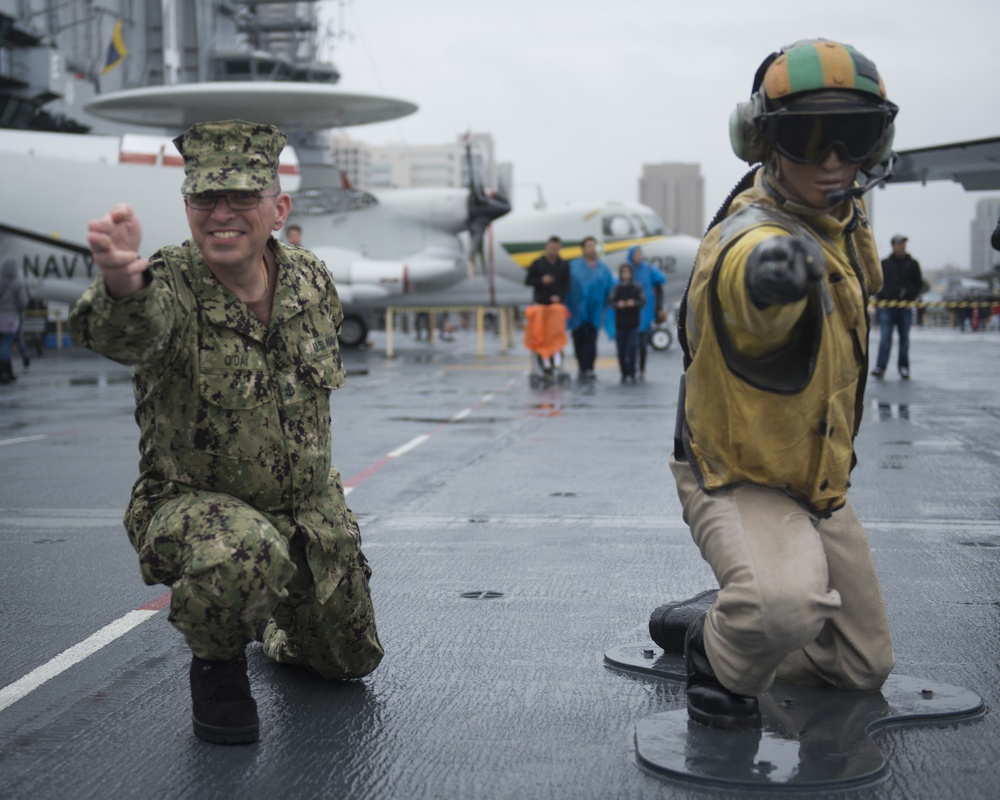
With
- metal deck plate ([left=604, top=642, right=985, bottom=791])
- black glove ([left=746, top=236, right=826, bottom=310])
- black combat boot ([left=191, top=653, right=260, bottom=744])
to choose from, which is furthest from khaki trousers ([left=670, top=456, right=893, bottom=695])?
black combat boot ([left=191, top=653, right=260, bottom=744])

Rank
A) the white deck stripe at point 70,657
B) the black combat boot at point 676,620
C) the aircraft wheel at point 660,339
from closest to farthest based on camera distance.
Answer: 1. the white deck stripe at point 70,657
2. the black combat boot at point 676,620
3. the aircraft wheel at point 660,339

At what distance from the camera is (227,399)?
3.33 metres

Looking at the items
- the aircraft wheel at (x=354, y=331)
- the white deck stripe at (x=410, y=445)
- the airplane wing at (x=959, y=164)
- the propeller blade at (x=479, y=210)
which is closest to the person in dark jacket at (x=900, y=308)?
the airplane wing at (x=959, y=164)

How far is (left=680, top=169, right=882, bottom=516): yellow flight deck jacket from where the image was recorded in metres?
3.05

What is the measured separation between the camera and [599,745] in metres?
3.27

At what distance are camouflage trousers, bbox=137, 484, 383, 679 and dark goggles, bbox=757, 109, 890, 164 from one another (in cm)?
160

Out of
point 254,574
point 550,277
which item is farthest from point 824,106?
point 550,277

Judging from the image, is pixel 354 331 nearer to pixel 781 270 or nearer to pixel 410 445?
pixel 410 445

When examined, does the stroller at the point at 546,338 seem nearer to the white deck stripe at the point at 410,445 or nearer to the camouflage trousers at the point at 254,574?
the white deck stripe at the point at 410,445

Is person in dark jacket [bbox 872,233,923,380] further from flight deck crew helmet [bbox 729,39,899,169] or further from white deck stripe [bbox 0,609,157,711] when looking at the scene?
flight deck crew helmet [bbox 729,39,899,169]

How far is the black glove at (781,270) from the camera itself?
2691mm

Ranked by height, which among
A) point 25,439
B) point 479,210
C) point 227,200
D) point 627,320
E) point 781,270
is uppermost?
point 479,210

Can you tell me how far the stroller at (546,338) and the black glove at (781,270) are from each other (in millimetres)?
14793

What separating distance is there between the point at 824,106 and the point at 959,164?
10905 mm
